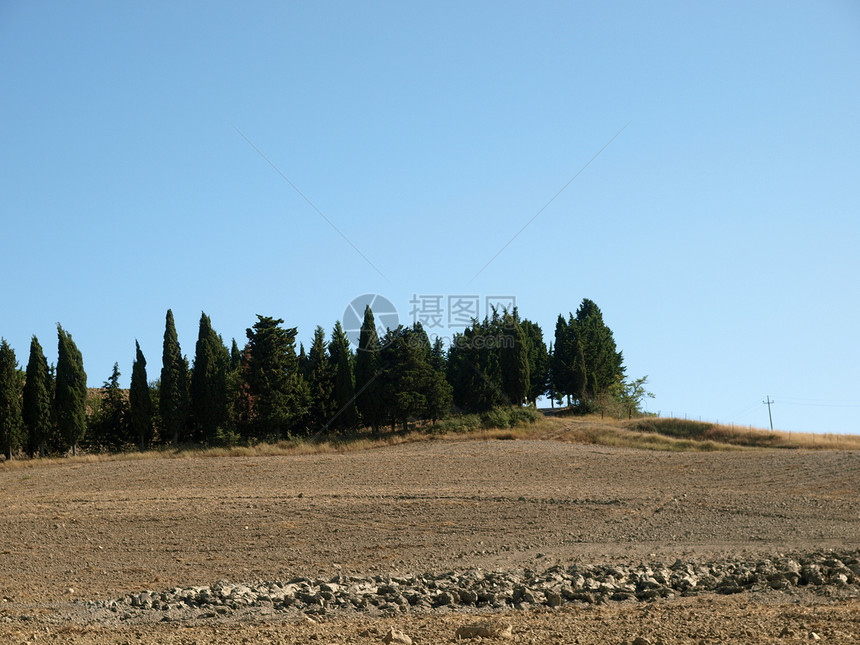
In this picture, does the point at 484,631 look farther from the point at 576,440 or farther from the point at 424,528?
the point at 576,440

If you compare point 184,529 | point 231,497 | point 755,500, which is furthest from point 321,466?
point 755,500

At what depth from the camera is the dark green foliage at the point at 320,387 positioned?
155 feet

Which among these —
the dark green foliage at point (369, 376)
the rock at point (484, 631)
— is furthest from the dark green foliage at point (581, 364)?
the rock at point (484, 631)

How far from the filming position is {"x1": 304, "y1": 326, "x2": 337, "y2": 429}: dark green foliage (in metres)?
47.2

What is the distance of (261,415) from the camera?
43.5 meters

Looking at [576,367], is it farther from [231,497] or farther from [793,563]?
[793,563]

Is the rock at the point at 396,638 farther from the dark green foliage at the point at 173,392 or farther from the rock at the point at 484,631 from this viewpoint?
the dark green foliage at the point at 173,392

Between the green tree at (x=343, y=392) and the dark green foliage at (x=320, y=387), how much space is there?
0.35 meters

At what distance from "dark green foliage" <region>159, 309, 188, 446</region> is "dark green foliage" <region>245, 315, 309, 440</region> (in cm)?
370

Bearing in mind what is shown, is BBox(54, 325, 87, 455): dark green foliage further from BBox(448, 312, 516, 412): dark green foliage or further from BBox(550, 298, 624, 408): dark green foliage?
BBox(550, 298, 624, 408): dark green foliage

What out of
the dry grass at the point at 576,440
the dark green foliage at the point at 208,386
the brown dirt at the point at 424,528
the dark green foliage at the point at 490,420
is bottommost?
the brown dirt at the point at 424,528

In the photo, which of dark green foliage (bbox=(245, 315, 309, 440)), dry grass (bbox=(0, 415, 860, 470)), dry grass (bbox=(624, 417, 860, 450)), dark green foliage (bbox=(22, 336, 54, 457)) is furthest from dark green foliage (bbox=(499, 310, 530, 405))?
dark green foliage (bbox=(22, 336, 54, 457))

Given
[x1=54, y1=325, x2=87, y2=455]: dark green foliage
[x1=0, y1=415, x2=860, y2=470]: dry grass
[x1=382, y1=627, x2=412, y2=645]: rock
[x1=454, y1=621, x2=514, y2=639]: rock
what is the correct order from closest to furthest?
[x1=382, y1=627, x2=412, y2=645]: rock, [x1=454, y1=621, x2=514, y2=639]: rock, [x1=0, y1=415, x2=860, y2=470]: dry grass, [x1=54, y1=325, x2=87, y2=455]: dark green foliage

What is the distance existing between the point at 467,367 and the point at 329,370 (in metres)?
9.92
